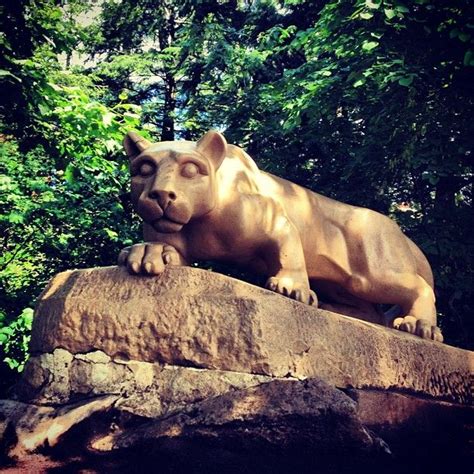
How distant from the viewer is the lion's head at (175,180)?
4133 millimetres

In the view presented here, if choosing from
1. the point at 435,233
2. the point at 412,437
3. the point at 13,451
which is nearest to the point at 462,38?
the point at 435,233

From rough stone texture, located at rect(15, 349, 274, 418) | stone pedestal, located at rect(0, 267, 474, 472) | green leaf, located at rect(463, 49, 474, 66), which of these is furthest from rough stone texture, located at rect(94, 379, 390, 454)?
green leaf, located at rect(463, 49, 474, 66)

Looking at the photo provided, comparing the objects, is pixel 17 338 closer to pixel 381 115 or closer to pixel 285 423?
pixel 381 115

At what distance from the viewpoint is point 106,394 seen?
3789 mm

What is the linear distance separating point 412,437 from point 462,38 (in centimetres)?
416

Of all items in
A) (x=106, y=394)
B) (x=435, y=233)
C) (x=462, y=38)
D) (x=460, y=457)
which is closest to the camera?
(x=106, y=394)

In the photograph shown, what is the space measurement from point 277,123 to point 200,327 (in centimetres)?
662

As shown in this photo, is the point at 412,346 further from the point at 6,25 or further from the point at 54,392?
the point at 6,25

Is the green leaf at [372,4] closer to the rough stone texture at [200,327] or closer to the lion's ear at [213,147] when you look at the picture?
the lion's ear at [213,147]

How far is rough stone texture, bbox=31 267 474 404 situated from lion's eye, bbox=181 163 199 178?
2.11 feet

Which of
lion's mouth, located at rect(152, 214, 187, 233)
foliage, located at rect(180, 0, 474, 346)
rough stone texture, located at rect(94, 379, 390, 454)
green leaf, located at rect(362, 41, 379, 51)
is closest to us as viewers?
rough stone texture, located at rect(94, 379, 390, 454)

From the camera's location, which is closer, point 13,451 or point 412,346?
Answer: point 13,451

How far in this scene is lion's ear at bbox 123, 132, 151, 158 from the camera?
448 centimetres

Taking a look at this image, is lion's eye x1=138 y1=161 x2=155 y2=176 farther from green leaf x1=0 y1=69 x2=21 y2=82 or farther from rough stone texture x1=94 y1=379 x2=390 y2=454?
green leaf x1=0 y1=69 x2=21 y2=82
